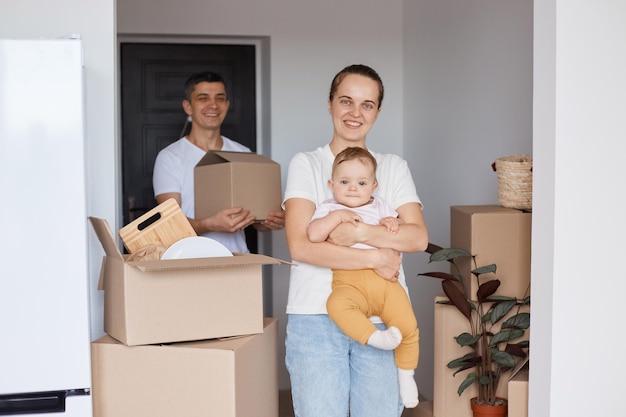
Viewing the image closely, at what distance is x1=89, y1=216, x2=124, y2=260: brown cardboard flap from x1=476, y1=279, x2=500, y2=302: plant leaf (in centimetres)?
128

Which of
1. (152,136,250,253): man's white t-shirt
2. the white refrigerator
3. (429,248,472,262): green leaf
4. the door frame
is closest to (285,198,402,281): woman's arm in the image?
(429,248,472,262): green leaf

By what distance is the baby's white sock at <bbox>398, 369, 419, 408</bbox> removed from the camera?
2.34 metres

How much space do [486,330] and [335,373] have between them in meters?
0.85

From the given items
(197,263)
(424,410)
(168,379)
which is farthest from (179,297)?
(424,410)

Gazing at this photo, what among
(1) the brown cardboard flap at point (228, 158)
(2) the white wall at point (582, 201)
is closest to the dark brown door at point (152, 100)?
(1) the brown cardboard flap at point (228, 158)

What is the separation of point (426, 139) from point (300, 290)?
2221 millimetres

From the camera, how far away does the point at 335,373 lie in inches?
91.4

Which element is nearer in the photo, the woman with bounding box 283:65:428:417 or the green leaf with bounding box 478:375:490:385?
the woman with bounding box 283:65:428:417

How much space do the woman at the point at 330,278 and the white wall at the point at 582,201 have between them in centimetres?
42

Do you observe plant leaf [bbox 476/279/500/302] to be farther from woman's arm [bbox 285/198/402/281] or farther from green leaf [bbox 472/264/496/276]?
woman's arm [bbox 285/198/402/281]

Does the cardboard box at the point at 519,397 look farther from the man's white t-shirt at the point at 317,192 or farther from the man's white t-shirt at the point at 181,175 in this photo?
the man's white t-shirt at the point at 181,175

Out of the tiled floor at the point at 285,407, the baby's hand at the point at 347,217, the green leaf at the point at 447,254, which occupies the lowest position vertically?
the tiled floor at the point at 285,407

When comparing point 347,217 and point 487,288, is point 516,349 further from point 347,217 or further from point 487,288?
point 347,217

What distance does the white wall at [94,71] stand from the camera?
8.35 ft
